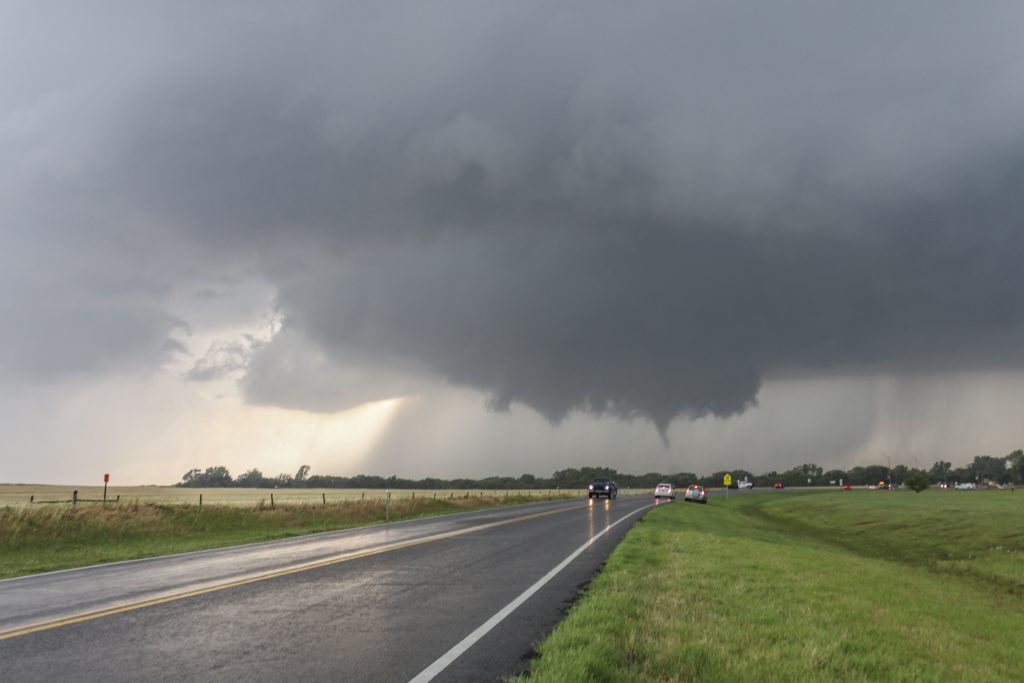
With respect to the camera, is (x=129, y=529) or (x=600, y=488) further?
(x=600, y=488)

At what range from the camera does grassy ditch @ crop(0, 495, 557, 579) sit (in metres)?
19.3

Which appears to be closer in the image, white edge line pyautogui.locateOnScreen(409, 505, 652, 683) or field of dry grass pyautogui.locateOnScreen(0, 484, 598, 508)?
white edge line pyautogui.locateOnScreen(409, 505, 652, 683)

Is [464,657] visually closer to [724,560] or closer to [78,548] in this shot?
[724,560]

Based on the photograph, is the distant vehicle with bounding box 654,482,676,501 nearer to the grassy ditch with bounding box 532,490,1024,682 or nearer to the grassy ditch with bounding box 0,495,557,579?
the grassy ditch with bounding box 0,495,557,579

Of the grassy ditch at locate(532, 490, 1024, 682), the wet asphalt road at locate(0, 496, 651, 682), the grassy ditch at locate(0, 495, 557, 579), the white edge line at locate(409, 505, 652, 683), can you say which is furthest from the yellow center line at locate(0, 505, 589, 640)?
the grassy ditch at locate(532, 490, 1024, 682)

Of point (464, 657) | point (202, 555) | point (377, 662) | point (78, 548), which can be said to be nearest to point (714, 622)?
point (464, 657)

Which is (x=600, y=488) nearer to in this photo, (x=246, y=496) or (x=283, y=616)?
(x=246, y=496)

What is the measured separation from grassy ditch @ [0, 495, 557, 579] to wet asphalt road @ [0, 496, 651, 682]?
4197 mm

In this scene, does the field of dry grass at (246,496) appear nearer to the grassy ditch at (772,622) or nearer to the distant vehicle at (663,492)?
the distant vehicle at (663,492)

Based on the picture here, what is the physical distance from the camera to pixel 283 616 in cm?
880

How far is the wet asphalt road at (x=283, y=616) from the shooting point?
6398 mm

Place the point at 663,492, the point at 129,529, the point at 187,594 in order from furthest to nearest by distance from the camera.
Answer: the point at 663,492 < the point at 129,529 < the point at 187,594

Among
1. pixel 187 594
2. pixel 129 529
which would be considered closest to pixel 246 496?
pixel 129 529

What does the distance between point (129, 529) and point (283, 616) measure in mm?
21365
